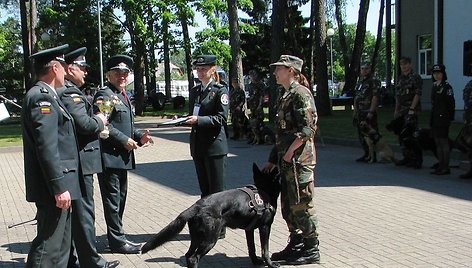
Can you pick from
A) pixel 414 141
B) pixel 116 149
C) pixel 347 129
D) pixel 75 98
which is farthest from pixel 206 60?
pixel 347 129

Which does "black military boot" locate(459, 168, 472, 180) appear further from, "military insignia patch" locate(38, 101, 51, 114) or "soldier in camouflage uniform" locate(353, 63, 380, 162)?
"military insignia patch" locate(38, 101, 51, 114)

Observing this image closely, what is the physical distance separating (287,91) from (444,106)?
231 inches

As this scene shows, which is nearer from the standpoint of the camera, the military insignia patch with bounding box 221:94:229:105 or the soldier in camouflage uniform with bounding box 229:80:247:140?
the military insignia patch with bounding box 221:94:229:105

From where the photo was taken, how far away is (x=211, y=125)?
20.1ft

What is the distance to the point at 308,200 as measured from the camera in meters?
5.49

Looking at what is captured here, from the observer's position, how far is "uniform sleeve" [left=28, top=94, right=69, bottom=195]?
13.5 feet

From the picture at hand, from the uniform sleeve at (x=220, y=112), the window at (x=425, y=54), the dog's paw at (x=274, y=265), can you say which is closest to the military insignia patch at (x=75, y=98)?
the uniform sleeve at (x=220, y=112)

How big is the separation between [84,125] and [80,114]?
0.34 feet

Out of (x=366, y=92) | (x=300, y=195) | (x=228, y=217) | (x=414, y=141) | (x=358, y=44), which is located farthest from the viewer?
(x=358, y=44)

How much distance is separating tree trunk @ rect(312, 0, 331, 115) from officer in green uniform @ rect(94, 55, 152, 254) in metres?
18.7

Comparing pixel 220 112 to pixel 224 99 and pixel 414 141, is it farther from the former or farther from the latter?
pixel 414 141

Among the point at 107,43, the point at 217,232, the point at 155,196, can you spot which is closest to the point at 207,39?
the point at 107,43

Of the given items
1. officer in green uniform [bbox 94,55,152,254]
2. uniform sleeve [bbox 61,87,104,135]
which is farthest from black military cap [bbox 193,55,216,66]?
uniform sleeve [bbox 61,87,104,135]

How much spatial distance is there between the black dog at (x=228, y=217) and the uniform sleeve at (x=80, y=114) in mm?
1088
